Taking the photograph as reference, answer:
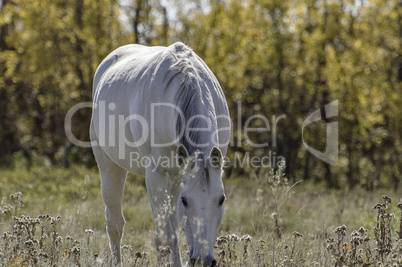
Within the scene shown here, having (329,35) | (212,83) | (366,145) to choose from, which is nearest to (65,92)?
(329,35)

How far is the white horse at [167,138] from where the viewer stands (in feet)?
10.2

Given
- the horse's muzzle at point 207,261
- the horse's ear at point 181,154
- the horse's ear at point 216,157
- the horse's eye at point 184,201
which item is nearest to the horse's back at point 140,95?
the horse's ear at point 181,154

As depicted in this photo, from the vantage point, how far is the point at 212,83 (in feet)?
14.0

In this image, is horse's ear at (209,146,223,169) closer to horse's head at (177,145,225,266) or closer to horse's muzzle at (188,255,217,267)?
horse's head at (177,145,225,266)

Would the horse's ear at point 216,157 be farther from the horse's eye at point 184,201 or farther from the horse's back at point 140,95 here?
the horse's back at point 140,95

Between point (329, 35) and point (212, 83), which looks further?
point (329, 35)

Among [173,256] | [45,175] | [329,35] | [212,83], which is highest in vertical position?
[329,35]

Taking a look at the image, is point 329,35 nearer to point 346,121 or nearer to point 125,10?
point 346,121

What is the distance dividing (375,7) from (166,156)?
1116 cm

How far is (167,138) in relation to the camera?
12.8 feet

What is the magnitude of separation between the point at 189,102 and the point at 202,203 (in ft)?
2.73

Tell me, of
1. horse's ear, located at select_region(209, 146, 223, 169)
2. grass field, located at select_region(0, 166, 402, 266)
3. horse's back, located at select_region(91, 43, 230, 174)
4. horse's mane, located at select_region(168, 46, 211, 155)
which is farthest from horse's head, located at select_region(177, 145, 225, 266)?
horse's back, located at select_region(91, 43, 230, 174)

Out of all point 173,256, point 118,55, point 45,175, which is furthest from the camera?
point 45,175

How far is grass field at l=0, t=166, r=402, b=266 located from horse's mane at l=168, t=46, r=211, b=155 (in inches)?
25.8
